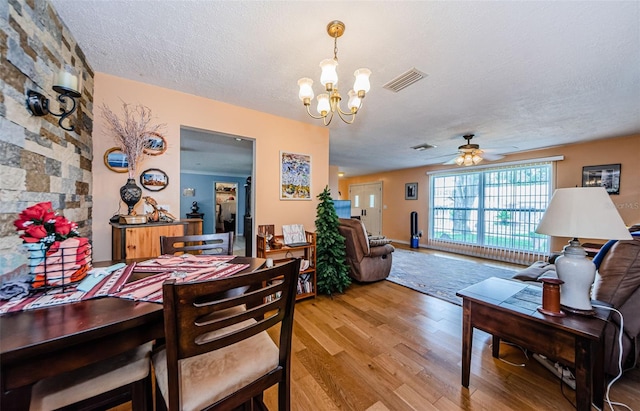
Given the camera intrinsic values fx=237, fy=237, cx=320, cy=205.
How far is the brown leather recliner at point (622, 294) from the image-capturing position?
139 cm

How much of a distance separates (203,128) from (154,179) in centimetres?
74

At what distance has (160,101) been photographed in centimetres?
239

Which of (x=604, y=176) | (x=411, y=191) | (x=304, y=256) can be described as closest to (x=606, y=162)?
(x=604, y=176)

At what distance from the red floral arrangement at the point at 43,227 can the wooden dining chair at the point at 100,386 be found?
490 mm

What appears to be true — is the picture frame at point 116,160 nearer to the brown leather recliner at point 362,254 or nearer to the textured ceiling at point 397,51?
the textured ceiling at point 397,51

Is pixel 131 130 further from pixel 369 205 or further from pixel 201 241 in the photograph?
pixel 369 205

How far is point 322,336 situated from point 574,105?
145 inches

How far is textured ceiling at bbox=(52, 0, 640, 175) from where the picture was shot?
4.67 feet

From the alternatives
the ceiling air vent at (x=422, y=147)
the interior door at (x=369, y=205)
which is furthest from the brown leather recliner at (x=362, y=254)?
the interior door at (x=369, y=205)

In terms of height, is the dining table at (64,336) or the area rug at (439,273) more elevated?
the dining table at (64,336)

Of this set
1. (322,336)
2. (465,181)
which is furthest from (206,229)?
(465,181)

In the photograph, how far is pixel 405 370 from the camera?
1.70 m

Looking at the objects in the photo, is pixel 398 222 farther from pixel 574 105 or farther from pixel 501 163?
pixel 574 105

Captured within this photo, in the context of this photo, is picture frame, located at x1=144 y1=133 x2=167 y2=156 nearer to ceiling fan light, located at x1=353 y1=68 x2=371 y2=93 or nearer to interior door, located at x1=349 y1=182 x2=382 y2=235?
ceiling fan light, located at x1=353 y1=68 x2=371 y2=93
